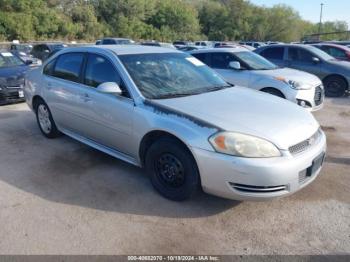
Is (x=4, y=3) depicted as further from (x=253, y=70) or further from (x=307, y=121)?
(x=307, y=121)

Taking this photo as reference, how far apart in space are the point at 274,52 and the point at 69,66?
7.70 metres

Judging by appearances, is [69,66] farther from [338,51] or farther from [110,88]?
[338,51]

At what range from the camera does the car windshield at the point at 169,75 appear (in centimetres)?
394

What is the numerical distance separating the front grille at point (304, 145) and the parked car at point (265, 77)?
3.42 metres

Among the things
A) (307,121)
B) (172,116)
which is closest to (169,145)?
(172,116)

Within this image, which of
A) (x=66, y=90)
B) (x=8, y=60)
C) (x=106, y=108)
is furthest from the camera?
(x=8, y=60)

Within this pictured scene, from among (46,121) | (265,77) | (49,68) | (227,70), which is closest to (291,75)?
(265,77)

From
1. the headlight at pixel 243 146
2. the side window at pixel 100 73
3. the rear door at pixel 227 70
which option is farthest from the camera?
the rear door at pixel 227 70

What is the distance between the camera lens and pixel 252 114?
357 cm

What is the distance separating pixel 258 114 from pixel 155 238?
163 centimetres

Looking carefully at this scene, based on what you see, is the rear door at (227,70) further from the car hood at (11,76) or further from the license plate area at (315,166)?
the car hood at (11,76)

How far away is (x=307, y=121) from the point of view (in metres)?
3.72

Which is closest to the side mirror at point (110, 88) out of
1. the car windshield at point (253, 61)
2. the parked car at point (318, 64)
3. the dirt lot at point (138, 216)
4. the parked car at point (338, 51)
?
the dirt lot at point (138, 216)

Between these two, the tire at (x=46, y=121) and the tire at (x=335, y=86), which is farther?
the tire at (x=335, y=86)
